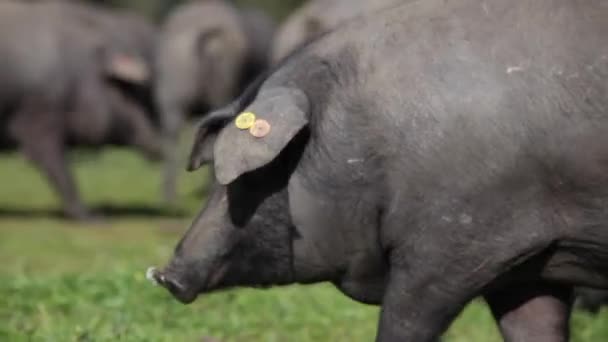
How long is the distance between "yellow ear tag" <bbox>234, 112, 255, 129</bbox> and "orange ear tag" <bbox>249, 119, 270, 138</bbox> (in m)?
0.02

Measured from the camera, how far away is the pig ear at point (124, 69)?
1476cm

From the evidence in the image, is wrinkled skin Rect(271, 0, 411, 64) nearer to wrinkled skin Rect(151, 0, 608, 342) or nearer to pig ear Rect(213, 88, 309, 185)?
wrinkled skin Rect(151, 0, 608, 342)

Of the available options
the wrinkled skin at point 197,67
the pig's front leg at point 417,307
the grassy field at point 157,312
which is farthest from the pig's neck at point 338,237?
the wrinkled skin at point 197,67

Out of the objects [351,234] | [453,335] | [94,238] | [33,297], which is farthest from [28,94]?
[351,234]

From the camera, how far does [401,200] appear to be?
15.9 ft

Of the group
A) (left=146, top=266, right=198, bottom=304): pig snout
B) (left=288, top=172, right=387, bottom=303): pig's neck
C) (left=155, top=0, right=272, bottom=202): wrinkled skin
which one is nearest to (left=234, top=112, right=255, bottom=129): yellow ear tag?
(left=288, top=172, right=387, bottom=303): pig's neck

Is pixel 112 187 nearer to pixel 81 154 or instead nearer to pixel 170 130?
pixel 170 130

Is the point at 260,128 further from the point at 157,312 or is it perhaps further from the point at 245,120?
the point at 157,312

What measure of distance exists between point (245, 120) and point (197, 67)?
10891 mm

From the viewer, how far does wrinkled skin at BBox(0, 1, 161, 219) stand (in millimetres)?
13797

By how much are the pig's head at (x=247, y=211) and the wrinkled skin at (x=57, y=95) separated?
8657 mm

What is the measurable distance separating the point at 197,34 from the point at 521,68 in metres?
11.5

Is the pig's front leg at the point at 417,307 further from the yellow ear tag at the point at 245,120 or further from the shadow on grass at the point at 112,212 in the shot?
the shadow on grass at the point at 112,212

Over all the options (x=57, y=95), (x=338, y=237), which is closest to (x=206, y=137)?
(x=338, y=237)
